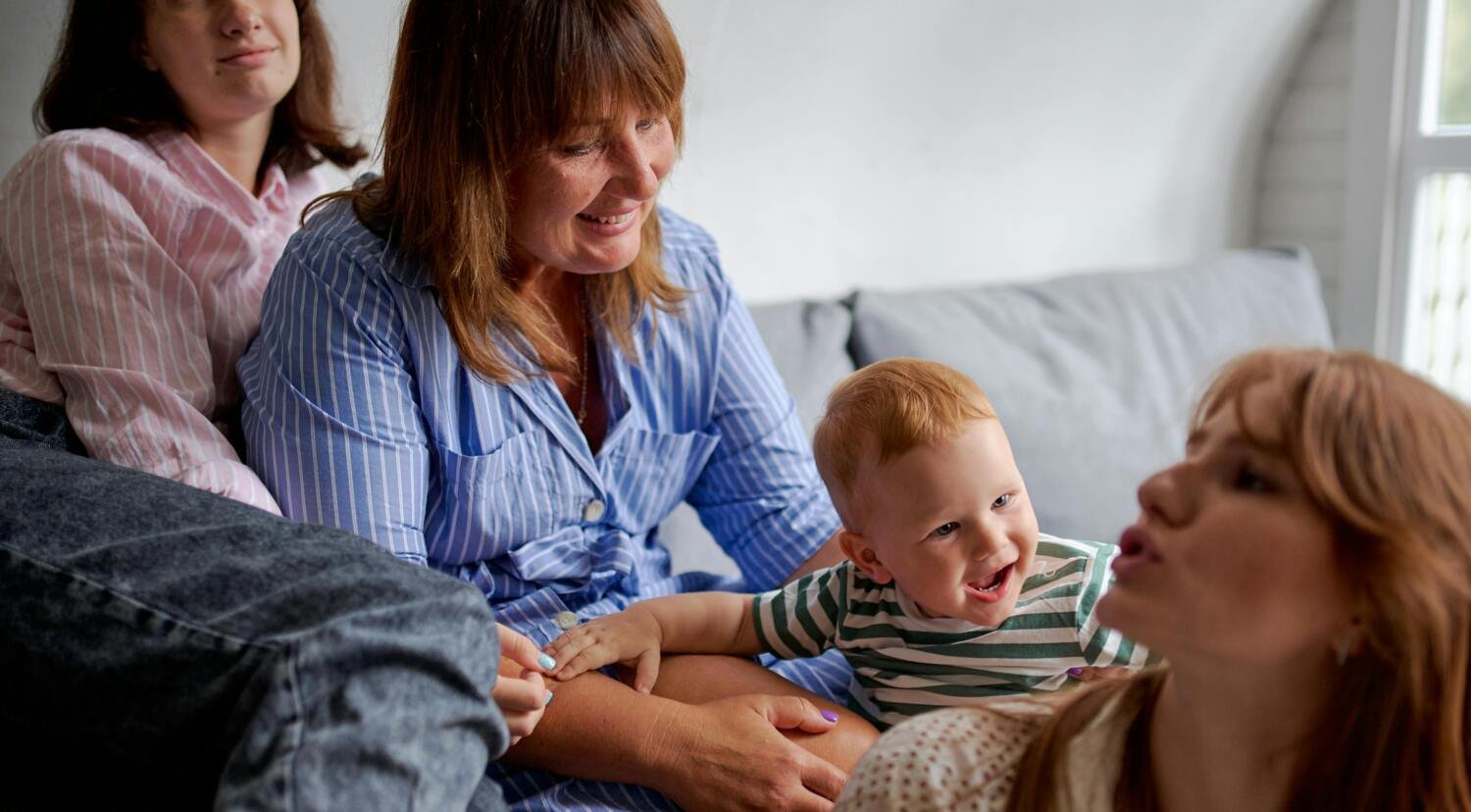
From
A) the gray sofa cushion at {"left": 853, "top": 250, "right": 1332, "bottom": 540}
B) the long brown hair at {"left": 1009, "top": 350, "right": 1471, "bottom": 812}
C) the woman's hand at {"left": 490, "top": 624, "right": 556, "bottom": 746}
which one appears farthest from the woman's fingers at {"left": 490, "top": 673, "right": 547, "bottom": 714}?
the gray sofa cushion at {"left": 853, "top": 250, "right": 1332, "bottom": 540}

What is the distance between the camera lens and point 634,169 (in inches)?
58.4

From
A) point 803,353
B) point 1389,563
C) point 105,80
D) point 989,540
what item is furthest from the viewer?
point 803,353

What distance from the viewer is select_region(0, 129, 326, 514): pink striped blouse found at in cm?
146

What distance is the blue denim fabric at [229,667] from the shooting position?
0.95 metres

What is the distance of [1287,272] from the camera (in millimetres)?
2740

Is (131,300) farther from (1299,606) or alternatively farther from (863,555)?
(1299,606)

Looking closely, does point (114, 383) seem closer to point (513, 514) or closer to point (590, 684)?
point (513, 514)

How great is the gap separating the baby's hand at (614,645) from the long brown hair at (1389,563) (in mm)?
700

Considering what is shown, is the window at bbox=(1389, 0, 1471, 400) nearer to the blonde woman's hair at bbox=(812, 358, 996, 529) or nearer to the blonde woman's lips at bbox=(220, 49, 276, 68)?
the blonde woman's hair at bbox=(812, 358, 996, 529)

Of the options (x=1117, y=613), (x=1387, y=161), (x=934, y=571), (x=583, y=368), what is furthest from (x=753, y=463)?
(x=1387, y=161)

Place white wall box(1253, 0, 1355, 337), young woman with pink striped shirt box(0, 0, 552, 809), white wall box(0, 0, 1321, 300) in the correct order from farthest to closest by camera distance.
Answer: white wall box(1253, 0, 1355, 337), white wall box(0, 0, 1321, 300), young woman with pink striped shirt box(0, 0, 552, 809)

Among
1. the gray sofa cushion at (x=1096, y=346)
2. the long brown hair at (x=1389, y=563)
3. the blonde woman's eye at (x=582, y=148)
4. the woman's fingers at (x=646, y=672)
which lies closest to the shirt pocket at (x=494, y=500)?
the woman's fingers at (x=646, y=672)

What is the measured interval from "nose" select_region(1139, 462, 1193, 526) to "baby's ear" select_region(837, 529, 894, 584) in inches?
18.0

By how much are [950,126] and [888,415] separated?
1504mm
